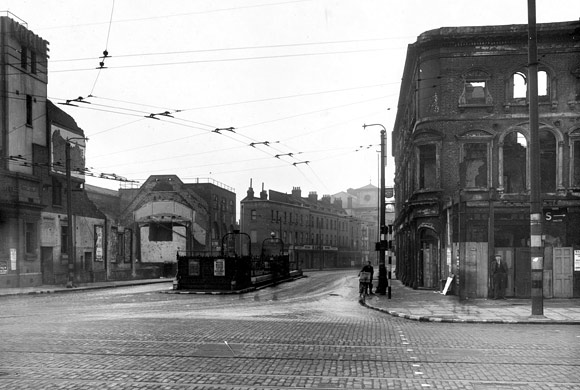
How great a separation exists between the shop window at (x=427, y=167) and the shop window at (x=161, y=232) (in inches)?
1682

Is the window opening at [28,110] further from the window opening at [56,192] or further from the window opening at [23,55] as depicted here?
the window opening at [56,192]

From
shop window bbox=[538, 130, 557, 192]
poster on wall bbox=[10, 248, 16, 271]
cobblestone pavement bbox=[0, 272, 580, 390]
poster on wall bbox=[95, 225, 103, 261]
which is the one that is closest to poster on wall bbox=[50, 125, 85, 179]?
poster on wall bbox=[95, 225, 103, 261]

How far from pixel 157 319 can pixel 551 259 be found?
16629 millimetres

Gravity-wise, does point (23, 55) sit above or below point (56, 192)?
above

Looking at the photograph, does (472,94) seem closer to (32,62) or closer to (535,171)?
(535,171)

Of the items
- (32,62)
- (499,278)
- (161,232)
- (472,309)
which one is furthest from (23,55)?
(161,232)

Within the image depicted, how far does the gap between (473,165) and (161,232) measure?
46.0 meters

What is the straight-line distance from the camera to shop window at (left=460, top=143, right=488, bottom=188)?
2777cm

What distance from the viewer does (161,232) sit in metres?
67.4

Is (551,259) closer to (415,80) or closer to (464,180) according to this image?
(464,180)

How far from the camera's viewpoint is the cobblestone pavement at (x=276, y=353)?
8.59 meters

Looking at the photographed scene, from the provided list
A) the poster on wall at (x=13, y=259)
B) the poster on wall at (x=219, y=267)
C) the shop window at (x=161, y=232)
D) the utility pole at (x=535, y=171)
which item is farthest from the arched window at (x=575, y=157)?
the shop window at (x=161, y=232)

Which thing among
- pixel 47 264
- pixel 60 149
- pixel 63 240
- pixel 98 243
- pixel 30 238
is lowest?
pixel 47 264

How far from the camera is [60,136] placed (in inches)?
1660
